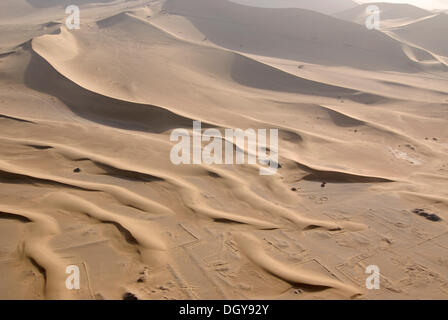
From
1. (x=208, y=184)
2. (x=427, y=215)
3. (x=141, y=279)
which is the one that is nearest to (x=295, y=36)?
(x=208, y=184)

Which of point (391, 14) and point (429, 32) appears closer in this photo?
point (429, 32)

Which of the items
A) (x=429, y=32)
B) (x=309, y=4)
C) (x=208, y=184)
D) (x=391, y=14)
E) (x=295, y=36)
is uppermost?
(x=309, y=4)

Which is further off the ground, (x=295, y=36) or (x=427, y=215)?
(x=295, y=36)

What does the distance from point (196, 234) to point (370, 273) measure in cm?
176

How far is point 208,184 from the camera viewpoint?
4.85 meters

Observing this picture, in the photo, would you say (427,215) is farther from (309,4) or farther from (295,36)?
(309,4)

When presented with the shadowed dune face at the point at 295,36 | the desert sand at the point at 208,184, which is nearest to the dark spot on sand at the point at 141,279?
the desert sand at the point at 208,184

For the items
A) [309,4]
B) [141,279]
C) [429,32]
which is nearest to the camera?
[141,279]

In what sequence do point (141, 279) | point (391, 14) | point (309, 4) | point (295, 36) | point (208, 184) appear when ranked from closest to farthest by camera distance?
point (141, 279) → point (208, 184) → point (295, 36) → point (391, 14) → point (309, 4)

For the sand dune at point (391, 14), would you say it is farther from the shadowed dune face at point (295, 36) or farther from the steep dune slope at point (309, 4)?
the shadowed dune face at point (295, 36)

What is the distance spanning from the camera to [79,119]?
23.1 feet

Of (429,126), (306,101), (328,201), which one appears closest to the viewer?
(328,201)
